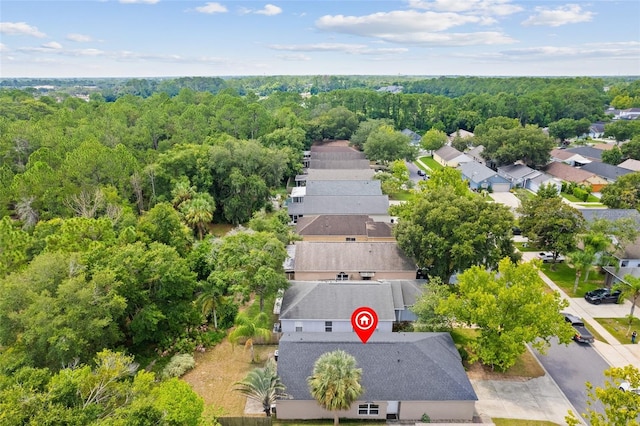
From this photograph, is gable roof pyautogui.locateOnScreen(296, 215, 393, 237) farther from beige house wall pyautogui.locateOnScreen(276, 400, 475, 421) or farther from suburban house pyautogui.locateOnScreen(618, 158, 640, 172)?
suburban house pyautogui.locateOnScreen(618, 158, 640, 172)

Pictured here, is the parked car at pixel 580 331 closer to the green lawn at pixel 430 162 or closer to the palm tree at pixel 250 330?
the palm tree at pixel 250 330

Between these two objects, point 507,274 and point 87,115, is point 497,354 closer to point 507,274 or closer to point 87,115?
point 507,274

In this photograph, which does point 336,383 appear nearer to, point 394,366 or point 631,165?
point 394,366

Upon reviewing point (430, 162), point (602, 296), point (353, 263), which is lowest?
point (602, 296)

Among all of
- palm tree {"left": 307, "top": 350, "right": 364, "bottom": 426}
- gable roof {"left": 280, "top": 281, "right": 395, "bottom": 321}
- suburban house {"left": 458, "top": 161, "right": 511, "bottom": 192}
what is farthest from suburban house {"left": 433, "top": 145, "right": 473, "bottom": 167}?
palm tree {"left": 307, "top": 350, "right": 364, "bottom": 426}

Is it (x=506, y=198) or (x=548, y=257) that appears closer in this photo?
(x=548, y=257)

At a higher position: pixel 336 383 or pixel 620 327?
pixel 336 383

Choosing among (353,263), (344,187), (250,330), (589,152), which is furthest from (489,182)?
(250,330)
